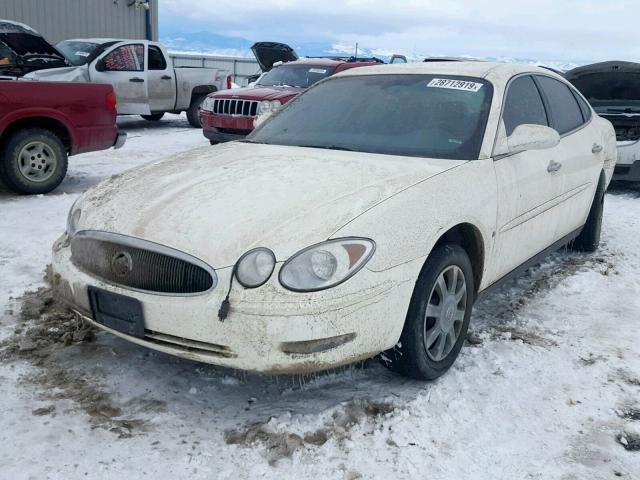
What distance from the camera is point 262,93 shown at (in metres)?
9.75

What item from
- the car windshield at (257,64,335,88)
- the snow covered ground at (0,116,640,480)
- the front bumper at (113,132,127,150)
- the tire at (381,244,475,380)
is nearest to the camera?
the snow covered ground at (0,116,640,480)

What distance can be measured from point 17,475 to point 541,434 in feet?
6.87

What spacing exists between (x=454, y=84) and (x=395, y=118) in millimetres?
452

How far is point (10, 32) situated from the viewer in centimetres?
831

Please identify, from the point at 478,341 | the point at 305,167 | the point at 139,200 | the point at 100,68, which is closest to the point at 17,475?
the point at 139,200

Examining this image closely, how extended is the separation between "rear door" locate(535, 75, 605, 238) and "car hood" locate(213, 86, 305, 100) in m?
5.49

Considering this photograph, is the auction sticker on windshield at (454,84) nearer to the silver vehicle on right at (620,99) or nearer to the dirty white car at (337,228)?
the dirty white car at (337,228)

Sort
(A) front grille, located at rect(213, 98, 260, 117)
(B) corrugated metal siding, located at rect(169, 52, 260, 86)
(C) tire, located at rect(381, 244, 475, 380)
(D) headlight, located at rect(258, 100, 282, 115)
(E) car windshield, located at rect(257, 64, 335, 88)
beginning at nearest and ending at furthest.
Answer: (C) tire, located at rect(381, 244, 475, 380)
(D) headlight, located at rect(258, 100, 282, 115)
(A) front grille, located at rect(213, 98, 260, 117)
(E) car windshield, located at rect(257, 64, 335, 88)
(B) corrugated metal siding, located at rect(169, 52, 260, 86)

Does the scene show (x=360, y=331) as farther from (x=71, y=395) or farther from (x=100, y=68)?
(x=100, y=68)

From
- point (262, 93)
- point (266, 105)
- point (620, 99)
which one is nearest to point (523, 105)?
point (620, 99)

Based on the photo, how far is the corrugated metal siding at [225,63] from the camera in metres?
26.3

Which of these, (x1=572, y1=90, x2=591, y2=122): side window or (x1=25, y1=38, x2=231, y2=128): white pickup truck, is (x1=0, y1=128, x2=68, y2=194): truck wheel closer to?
(x1=25, y1=38, x2=231, y2=128): white pickup truck

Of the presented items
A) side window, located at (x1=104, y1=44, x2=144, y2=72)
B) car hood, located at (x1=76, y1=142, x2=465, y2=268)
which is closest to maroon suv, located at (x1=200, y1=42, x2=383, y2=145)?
side window, located at (x1=104, y1=44, x2=144, y2=72)

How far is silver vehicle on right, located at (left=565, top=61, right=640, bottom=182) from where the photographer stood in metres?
7.63
